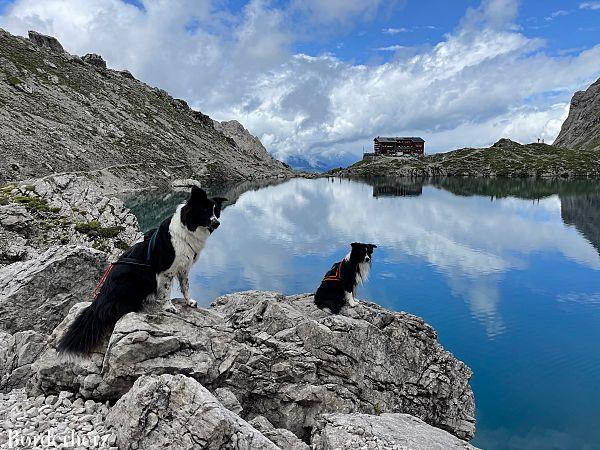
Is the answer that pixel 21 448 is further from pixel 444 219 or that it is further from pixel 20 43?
pixel 20 43

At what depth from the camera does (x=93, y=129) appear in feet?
356

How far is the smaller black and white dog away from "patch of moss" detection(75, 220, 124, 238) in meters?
19.4

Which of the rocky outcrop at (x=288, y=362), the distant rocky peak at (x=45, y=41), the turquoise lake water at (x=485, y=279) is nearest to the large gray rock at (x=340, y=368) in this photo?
the rocky outcrop at (x=288, y=362)

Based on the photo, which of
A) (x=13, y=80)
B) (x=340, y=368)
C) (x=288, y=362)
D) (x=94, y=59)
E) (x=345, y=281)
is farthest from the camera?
A: (x=94, y=59)

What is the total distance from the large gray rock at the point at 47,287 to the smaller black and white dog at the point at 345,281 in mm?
7119

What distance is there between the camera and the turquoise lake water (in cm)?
1823

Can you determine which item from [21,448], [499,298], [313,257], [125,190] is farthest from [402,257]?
[125,190]

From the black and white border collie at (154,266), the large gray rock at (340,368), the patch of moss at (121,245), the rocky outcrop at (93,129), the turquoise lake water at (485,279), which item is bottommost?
the turquoise lake water at (485,279)

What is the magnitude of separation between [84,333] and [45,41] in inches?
6882

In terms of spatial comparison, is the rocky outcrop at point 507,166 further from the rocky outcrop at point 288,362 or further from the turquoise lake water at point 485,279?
the rocky outcrop at point 288,362

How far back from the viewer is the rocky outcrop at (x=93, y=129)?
278ft

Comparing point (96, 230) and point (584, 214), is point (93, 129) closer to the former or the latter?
point (96, 230)

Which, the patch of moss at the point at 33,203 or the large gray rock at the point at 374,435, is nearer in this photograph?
the large gray rock at the point at 374,435

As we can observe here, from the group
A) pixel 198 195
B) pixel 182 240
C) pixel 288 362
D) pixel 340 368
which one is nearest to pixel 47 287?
pixel 182 240
